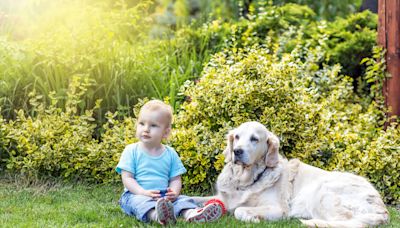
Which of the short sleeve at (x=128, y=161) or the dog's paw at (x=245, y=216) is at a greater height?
the short sleeve at (x=128, y=161)

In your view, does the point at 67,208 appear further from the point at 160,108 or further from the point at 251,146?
the point at 251,146

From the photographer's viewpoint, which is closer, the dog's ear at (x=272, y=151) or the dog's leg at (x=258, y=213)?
the dog's leg at (x=258, y=213)

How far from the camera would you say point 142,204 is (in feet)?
14.7

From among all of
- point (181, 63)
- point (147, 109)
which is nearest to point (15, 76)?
point (181, 63)

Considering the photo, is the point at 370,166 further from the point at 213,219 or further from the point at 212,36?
the point at 212,36

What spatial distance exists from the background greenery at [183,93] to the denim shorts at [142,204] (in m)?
0.91

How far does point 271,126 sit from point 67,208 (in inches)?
72.5

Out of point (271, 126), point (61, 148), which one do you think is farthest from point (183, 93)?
point (61, 148)

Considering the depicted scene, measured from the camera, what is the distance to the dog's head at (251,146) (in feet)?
15.3

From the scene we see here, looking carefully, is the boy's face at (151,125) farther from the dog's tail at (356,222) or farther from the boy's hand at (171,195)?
the dog's tail at (356,222)

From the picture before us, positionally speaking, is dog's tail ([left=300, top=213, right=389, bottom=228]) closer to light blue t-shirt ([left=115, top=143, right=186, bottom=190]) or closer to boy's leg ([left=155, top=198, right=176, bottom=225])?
boy's leg ([left=155, top=198, right=176, bottom=225])

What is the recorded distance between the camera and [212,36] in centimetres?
861

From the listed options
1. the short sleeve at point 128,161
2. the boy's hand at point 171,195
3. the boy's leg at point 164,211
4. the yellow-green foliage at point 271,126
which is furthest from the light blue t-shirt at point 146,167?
the yellow-green foliage at point 271,126

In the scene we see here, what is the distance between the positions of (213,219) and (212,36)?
4.47 m
